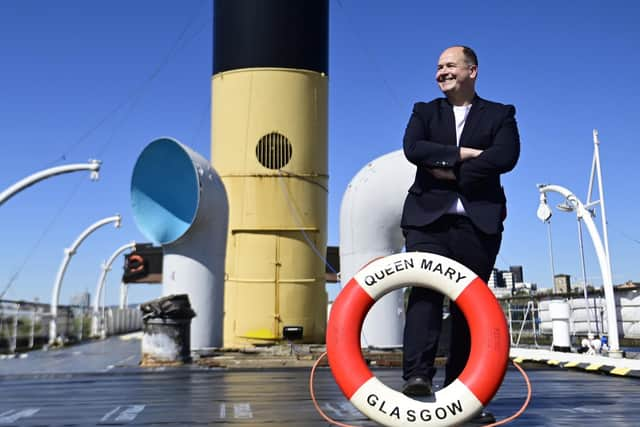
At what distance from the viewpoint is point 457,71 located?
3502mm

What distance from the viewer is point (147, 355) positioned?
34.4ft

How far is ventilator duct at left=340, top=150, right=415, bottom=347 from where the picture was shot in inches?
476

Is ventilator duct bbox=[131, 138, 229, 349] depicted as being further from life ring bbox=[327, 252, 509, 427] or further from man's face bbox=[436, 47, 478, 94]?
life ring bbox=[327, 252, 509, 427]

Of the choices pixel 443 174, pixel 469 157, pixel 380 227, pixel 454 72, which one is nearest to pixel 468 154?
pixel 469 157

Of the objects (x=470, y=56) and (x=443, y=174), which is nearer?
(x=443, y=174)

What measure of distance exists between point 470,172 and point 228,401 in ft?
8.32

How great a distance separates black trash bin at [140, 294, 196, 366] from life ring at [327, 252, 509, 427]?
26.2 feet

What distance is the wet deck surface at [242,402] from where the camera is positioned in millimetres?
3693

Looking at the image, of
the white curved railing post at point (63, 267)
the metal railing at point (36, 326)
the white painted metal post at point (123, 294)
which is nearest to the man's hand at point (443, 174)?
the metal railing at point (36, 326)

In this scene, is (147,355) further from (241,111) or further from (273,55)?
(273,55)

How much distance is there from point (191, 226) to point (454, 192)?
8857mm

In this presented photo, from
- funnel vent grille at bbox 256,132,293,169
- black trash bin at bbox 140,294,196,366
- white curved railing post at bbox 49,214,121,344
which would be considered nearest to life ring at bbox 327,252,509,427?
black trash bin at bbox 140,294,196,366

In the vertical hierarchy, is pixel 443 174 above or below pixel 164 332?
above

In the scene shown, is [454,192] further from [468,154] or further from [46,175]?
[46,175]
